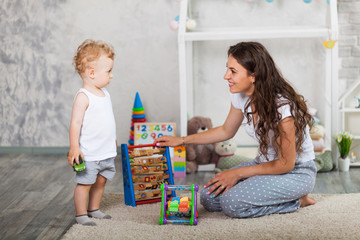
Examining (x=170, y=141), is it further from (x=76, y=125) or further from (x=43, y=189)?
(x=43, y=189)

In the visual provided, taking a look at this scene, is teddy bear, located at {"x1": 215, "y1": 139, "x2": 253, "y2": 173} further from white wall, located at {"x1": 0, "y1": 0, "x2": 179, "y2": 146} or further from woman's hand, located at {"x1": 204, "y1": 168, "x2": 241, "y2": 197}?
woman's hand, located at {"x1": 204, "y1": 168, "x2": 241, "y2": 197}

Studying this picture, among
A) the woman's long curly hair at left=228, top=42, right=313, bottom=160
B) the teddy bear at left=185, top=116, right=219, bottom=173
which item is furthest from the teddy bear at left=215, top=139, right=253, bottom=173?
the woman's long curly hair at left=228, top=42, right=313, bottom=160

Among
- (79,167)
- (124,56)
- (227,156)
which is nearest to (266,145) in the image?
(79,167)

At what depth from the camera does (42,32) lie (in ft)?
11.0

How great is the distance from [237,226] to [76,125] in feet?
2.34

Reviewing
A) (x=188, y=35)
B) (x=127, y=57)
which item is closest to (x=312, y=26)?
(x=188, y=35)

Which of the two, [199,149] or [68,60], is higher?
[68,60]

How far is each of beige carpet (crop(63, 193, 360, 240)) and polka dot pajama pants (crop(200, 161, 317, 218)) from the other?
35 millimetres

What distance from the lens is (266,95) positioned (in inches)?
78.5

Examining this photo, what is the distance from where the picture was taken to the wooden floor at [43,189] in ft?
6.74

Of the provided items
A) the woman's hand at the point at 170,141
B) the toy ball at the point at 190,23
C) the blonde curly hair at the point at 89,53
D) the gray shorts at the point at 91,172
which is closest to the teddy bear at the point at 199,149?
the toy ball at the point at 190,23

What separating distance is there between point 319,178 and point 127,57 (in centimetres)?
142

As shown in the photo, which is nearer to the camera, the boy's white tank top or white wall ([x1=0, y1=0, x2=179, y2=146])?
the boy's white tank top

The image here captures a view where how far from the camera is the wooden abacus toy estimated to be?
228 cm
